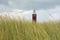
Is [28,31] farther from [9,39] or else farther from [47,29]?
[47,29]

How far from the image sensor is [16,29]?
539 cm

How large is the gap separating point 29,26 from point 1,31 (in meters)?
1.03

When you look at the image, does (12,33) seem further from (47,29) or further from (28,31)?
(47,29)

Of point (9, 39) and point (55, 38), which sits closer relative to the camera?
point (9, 39)

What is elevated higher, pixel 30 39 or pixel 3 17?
pixel 3 17

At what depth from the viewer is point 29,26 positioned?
596cm

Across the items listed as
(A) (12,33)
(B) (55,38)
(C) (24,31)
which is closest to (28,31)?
(C) (24,31)

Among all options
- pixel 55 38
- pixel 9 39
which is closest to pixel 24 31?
pixel 9 39

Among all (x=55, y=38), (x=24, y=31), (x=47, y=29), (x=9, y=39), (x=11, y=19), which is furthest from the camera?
(x=47, y=29)

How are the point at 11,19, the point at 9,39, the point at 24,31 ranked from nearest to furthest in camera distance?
1. the point at 9,39
2. the point at 24,31
3. the point at 11,19

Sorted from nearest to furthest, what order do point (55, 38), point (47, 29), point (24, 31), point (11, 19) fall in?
point (24, 31)
point (11, 19)
point (55, 38)
point (47, 29)

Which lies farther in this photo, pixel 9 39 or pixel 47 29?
pixel 47 29

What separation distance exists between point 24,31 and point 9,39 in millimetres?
557

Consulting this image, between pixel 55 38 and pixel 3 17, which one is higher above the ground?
pixel 3 17
